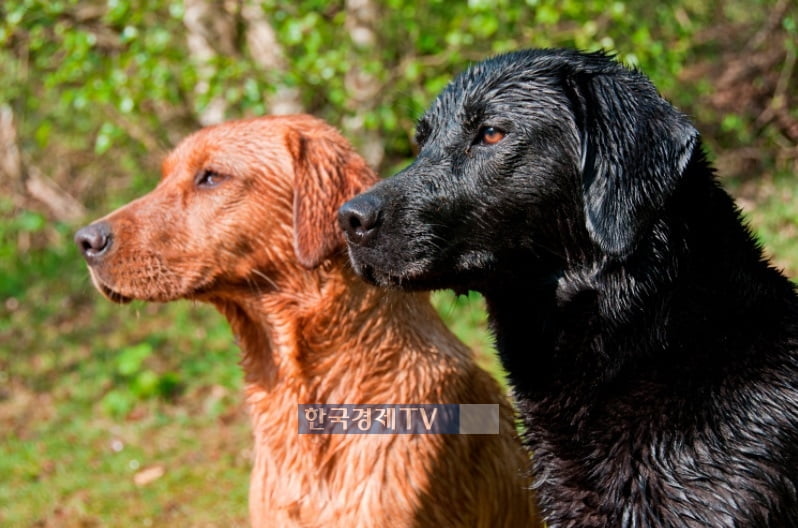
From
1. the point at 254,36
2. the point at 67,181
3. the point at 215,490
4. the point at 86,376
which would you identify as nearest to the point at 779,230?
the point at 254,36

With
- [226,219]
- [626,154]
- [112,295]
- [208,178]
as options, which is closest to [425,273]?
[626,154]

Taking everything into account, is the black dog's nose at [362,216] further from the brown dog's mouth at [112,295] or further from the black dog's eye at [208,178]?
the brown dog's mouth at [112,295]

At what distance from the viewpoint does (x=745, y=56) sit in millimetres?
11570

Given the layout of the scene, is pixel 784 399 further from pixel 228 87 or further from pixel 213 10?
pixel 213 10

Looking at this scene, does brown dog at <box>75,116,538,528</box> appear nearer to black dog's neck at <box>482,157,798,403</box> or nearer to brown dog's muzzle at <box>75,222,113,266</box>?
brown dog's muzzle at <box>75,222,113,266</box>

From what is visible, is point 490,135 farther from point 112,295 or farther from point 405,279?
point 112,295

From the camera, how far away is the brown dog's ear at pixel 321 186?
12.3ft

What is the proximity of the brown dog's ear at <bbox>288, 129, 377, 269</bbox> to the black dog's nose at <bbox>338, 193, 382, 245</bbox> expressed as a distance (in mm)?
543

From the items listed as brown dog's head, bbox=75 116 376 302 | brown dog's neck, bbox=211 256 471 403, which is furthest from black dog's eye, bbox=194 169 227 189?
brown dog's neck, bbox=211 256 471 403

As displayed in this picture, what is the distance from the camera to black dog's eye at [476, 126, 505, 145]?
3.11 metres

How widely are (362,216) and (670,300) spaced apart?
42.1 inches

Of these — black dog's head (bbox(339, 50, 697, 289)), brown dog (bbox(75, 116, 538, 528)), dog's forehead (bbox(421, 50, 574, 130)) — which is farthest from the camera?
brown dog (bbox(75, 116, 538, 528))

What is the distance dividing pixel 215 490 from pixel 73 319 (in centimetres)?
475

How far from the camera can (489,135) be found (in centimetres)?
313
